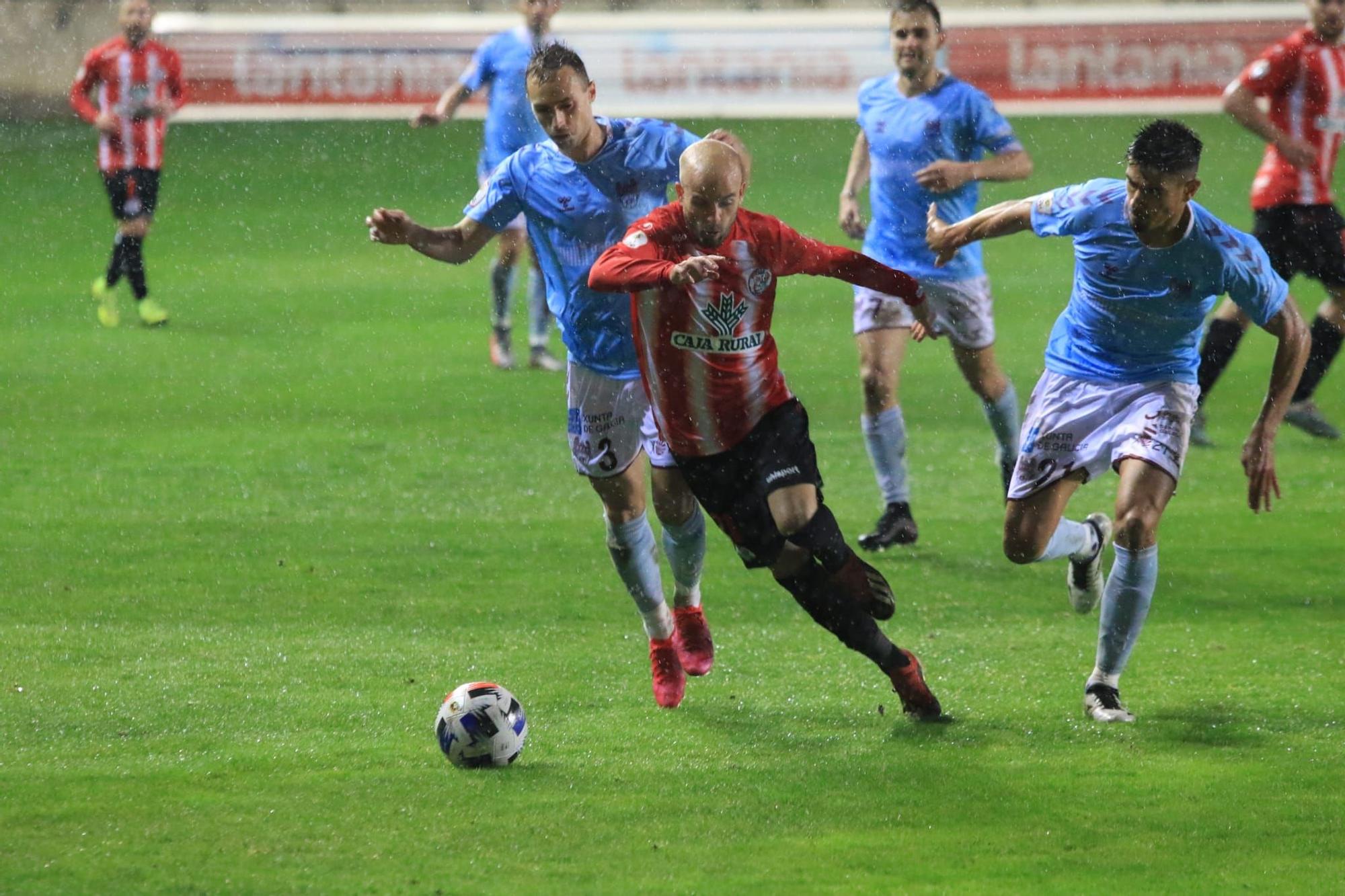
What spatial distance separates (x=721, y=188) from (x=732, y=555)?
9.80 ft

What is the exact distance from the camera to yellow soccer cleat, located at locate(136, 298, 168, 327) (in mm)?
12838

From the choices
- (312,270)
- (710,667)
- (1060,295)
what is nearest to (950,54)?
(1060,295)

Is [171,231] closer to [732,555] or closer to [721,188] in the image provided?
[732,555]

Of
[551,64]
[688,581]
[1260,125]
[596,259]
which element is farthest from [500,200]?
[1260,125]

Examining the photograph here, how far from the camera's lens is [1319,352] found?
376 inches

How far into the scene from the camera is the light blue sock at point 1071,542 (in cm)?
593

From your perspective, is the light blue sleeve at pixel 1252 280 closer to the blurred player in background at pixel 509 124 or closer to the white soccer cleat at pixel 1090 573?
the white soccer cleat at pixel 1090 573

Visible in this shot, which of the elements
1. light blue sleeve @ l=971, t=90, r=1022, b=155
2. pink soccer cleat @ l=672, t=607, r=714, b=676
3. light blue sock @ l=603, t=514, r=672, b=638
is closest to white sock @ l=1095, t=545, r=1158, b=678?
pink soccer cleat @ l=672, t=607, r=714, b=676

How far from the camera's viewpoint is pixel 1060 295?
1436 cm

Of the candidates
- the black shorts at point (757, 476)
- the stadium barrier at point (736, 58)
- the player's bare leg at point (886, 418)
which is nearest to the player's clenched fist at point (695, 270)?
the black shorts at point (757, 476)

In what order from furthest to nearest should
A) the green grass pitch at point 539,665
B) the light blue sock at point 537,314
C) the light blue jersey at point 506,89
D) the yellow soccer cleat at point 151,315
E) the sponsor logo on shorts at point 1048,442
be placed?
the yellow soccer cleat at point 151,315
the light blue jersey at point 506,89
the light blue sock at point 537,314
the sponsor logo on shorts at point 1048,442
the green grass pitch at point 539,665

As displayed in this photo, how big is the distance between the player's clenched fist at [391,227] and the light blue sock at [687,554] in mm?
1276

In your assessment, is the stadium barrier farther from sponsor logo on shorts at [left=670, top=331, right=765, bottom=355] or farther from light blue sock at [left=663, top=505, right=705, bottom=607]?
sponsor logo on shorts at [left=670, top=331, right=765, bottom=355]

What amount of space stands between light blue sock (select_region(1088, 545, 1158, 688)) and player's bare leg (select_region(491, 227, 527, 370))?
668 centimetres
